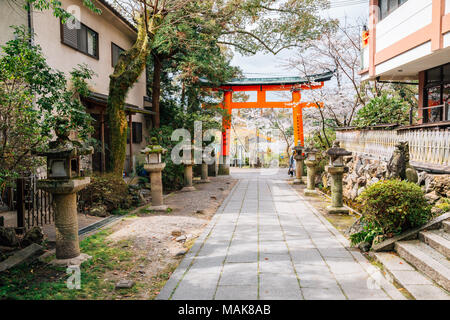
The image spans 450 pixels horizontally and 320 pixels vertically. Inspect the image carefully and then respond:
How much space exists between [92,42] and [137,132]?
5351 mm

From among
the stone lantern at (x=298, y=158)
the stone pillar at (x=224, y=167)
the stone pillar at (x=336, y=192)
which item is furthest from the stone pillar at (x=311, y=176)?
the stone pillar at (x=224, y=167)

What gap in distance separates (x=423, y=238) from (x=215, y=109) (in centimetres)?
1278

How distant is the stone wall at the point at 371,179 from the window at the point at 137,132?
388 inches

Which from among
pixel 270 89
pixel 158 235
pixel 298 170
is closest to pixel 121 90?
pixel 158 235

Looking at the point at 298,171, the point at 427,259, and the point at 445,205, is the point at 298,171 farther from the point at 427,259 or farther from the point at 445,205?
the point at 427,259

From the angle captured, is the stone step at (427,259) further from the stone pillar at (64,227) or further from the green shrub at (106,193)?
the green shrub at (106,193)

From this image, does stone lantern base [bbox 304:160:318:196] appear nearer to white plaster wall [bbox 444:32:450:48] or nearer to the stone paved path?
the stone paved path

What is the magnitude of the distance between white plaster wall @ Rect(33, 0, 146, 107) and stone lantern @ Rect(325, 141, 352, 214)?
27.1ft

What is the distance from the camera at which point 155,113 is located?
611 inches

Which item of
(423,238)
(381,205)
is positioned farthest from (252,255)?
(423,238)

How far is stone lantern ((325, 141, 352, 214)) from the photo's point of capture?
8.09 metres

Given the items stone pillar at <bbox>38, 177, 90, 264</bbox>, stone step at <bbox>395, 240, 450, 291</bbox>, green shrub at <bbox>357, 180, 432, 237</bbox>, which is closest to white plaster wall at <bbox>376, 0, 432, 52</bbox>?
green shrub at <bbox>357, 180, 432, 237</bbox>

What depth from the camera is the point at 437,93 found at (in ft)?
38.4
